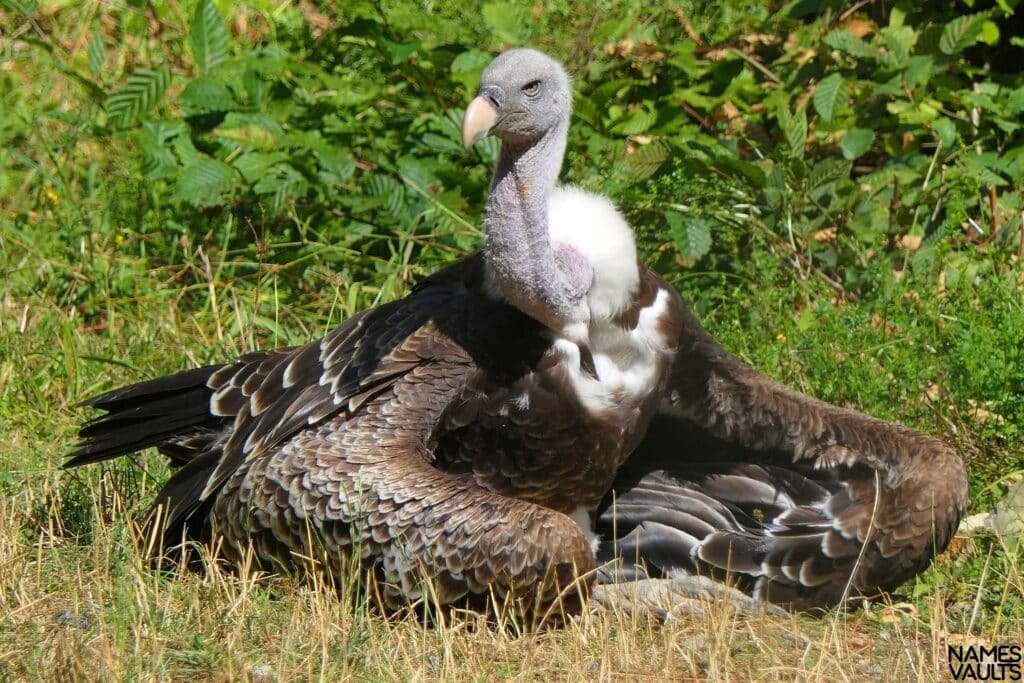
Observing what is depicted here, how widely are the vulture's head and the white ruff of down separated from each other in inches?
12.6

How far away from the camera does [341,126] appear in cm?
740

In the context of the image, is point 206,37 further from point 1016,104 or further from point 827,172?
point 1016,104

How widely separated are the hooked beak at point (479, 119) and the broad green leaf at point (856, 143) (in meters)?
2.74

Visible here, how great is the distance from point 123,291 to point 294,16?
2.97 metres

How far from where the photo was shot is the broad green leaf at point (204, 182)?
6973 millimetres

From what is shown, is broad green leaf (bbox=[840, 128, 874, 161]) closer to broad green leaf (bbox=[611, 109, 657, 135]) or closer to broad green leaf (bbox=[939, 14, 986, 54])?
broad green leaf (bbox=[939, 14, 986, 54])

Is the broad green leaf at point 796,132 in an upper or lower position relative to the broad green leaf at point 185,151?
lower

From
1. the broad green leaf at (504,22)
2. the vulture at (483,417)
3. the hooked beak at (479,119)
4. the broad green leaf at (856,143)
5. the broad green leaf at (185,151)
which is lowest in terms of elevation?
the vulture at (483,417)

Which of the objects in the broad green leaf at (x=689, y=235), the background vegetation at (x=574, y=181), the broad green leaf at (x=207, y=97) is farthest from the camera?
the broad green leaf at (x=207, y=97)

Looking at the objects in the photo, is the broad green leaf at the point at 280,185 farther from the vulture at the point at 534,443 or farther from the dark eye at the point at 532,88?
the dark eye at the point at 532,88

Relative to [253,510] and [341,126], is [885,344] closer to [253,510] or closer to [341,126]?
[253,510]

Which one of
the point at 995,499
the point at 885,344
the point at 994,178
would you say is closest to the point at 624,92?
the point at 994,178

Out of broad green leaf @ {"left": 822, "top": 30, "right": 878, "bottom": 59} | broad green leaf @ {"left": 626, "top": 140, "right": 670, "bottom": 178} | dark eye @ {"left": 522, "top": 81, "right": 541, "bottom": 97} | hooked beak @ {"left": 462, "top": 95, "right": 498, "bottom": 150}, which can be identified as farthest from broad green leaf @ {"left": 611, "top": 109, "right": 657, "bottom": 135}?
hooked beak @ {"left": 462, "top": 95, "right": 498, "bottom": 150}

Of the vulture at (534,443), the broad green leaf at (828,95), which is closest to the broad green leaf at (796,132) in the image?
the broad green leaf at (828,95)
